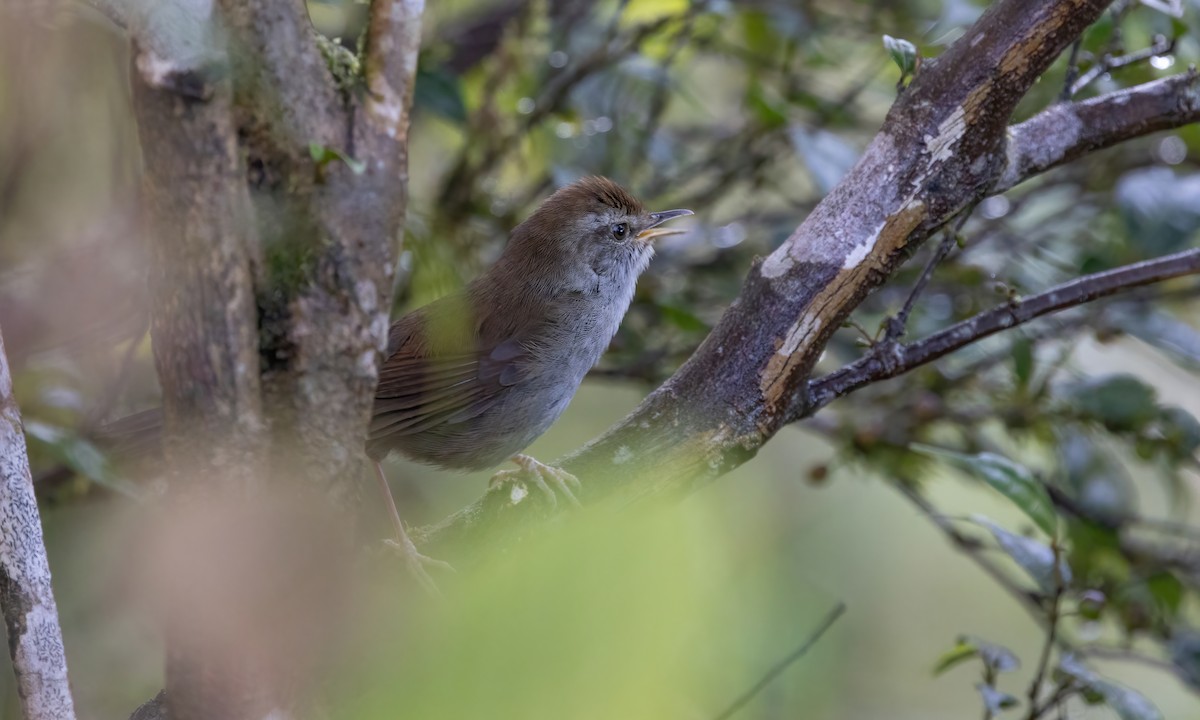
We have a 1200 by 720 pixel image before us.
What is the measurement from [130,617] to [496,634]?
11.0 feet

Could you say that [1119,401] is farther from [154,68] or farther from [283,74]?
[154,68]

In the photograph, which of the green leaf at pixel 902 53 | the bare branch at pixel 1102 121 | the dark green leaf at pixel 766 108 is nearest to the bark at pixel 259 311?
the green leaf at pixel 902 53

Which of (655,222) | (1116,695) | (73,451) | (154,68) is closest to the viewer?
(154,68)

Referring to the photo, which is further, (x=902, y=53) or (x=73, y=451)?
(x=73, y=451)

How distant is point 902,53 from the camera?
84.7 inches

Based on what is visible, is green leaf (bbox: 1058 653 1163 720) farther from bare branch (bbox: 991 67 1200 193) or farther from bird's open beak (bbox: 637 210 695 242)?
bird's open beak (bbox: 637 210 695 242)

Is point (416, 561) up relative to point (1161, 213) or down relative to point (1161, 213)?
down

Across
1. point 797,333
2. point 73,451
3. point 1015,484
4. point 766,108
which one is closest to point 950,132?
point 797,333

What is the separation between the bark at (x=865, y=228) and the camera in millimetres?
2066

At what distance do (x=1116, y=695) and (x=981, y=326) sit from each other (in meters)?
0.83

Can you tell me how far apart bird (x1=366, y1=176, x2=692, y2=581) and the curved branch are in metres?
1.01

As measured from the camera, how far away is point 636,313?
443cm

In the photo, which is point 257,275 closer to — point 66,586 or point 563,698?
point 563,698

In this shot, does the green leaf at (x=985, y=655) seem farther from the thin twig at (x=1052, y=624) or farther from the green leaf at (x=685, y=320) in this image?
the green leaf at (x=685, y=320)
